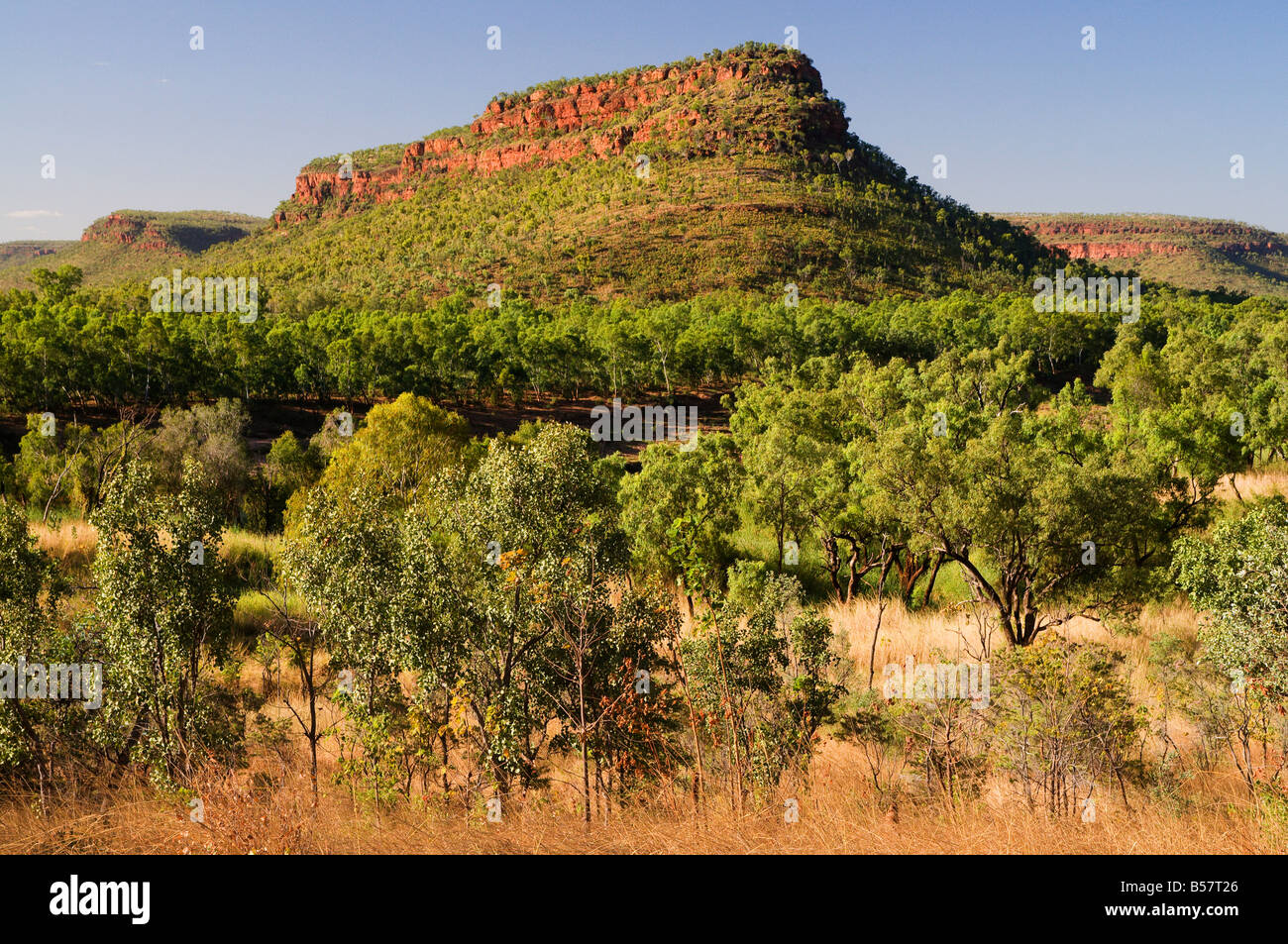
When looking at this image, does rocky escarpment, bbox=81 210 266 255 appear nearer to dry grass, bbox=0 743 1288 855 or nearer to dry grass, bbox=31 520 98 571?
dry grass, bbox=31 520 98 571

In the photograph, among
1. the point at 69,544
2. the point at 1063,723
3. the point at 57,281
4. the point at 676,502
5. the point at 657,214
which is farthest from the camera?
the point at 657,214

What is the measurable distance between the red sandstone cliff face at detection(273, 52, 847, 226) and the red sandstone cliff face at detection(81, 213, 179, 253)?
94.4 feet

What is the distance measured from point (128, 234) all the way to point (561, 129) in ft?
363

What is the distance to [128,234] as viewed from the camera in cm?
18850

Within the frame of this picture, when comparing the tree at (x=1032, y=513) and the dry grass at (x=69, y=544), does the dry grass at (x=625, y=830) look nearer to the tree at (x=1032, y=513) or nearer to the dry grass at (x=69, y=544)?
the tree at (x=1032, y=513)

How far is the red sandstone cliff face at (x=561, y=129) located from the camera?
150625 millimetres

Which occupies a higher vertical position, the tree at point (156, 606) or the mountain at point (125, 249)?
the mountain at point (125, 249)

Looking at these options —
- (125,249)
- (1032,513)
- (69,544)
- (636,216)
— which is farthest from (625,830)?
(125,249)

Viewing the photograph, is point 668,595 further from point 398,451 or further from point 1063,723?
point 398,451

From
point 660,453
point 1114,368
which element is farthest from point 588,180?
point 660,453

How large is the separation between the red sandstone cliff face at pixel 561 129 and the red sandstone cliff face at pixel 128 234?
94.4 ft

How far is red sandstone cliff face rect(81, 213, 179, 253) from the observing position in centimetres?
18162

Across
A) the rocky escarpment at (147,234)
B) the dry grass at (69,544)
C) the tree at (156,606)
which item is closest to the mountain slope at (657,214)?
the rocky escarpment at (147,234)

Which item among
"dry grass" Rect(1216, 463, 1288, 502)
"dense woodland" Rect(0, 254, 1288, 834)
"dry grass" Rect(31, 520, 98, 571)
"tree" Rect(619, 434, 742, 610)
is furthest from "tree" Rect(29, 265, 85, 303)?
"dry grass" Rect(1216, 463, 1288, 502)
